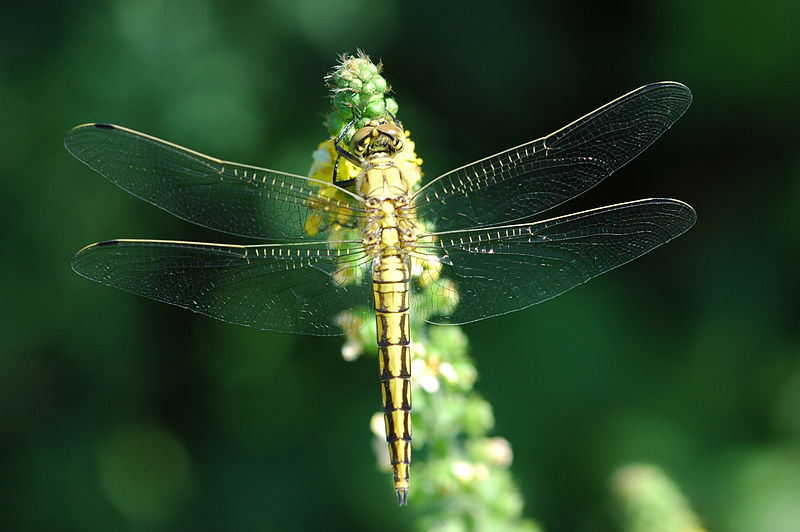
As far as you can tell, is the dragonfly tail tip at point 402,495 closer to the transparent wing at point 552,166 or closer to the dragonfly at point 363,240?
the dragonfly at point 363,240

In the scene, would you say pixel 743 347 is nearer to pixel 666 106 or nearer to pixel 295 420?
pixel 666 106

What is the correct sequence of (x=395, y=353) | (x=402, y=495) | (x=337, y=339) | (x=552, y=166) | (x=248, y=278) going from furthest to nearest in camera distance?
(x=337, y=339)
(x=552, y=166)
(x=248, y=278)
(x=395, y=353)
(x=402, y=495)

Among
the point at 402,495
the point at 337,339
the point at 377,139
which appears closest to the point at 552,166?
the point at 377,139

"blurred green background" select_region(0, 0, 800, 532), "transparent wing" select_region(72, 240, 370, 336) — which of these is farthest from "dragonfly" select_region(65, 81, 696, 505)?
"blurred green background" select_region(0, 0, 800, 532)

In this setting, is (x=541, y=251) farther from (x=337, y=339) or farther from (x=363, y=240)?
(x=337, y=339)

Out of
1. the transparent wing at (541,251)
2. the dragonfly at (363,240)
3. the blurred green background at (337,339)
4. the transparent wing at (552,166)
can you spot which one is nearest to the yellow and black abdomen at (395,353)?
the dragonfly at (363,240)

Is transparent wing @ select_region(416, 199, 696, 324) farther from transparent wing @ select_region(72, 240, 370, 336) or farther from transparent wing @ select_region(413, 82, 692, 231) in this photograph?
transparent wing @ select_region(72, 240, 370, 336)
